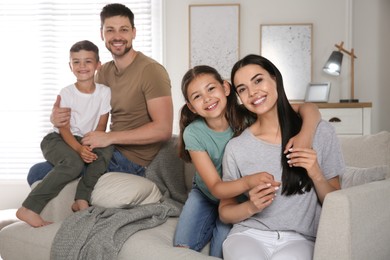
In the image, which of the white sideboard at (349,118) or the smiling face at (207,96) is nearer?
the smiling face at (207,96)

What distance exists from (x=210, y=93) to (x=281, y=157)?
442mm

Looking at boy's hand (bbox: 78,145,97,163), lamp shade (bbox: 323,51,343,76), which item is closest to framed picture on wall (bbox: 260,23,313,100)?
lamp shade (bbox: 323,51,343,76)

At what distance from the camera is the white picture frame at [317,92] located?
4.91m

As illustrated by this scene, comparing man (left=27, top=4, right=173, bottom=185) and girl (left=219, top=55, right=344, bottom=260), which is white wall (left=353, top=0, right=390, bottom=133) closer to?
man (left=27, top=4, right=173, bottom=185)

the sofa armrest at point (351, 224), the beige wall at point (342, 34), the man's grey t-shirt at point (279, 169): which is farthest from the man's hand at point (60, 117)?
the beige wall at point (342, 34)

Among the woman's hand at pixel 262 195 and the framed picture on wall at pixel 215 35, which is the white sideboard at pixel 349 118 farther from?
the woman's hand at pixel 262 195

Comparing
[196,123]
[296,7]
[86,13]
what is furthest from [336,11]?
[196,123]

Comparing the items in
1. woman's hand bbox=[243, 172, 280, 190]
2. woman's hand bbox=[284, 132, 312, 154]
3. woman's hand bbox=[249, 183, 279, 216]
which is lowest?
woman's hand bbox=[249, 183, 279, 216]

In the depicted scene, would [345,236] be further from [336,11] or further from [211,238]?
[336,11]

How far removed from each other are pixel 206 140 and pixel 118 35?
1.02 metres

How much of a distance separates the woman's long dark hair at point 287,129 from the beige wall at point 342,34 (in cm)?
298

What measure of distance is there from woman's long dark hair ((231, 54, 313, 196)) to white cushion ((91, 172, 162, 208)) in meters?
0.78

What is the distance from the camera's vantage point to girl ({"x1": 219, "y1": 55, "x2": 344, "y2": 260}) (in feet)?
6.31

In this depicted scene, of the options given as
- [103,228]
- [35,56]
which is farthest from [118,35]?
[35,56]
